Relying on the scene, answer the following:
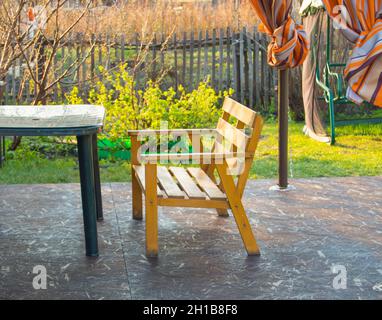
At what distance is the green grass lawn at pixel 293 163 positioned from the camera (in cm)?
748

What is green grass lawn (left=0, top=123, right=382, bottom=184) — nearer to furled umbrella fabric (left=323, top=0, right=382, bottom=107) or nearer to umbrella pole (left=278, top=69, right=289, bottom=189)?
umbrella pole (left=278, top=69, right=289, bottom=189)

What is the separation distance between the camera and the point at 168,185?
4.66m

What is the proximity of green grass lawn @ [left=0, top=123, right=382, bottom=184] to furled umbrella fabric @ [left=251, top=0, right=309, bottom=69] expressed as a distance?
72.3 inches

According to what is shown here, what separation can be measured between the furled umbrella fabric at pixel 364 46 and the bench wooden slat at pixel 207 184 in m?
1.01

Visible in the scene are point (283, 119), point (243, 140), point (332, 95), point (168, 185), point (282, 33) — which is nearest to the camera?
point (243, 140)

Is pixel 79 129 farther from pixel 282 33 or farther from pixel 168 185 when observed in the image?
pixel 282 33

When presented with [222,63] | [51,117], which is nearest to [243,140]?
[51,117]

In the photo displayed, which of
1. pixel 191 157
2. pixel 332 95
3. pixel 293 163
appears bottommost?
pixel 293 163

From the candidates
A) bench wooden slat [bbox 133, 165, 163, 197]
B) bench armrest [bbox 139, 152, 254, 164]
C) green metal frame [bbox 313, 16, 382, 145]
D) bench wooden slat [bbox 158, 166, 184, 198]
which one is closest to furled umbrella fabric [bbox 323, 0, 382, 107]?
bench armrest [bbox 139, 152, 254, 164]

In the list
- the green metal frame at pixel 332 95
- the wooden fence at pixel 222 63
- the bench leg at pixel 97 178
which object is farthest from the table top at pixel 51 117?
the wooden fence at pixel 222 63

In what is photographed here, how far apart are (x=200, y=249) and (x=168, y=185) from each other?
458mm

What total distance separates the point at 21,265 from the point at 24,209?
141 cm

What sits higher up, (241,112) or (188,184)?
(241,112)
